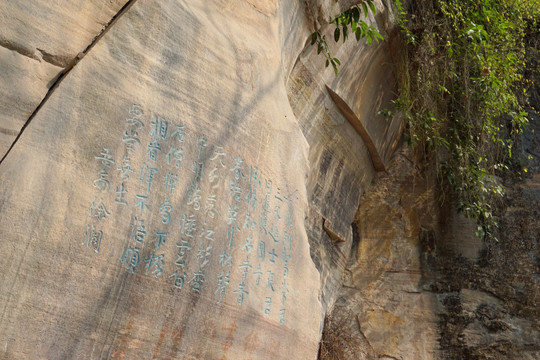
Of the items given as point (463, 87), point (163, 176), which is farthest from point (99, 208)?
point (463, 87)

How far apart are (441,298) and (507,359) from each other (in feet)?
1.90

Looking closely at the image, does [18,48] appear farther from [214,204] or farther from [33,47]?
[214,204]

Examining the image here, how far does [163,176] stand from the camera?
2.25m

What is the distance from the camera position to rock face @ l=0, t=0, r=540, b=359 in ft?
6.17

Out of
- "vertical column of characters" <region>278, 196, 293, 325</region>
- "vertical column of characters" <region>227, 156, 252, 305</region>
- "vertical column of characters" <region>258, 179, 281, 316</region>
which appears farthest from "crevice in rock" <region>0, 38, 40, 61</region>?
"vertical column of characters" <region>278, 196, 293, 325</region>

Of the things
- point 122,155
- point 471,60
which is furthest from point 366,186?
point 122,155

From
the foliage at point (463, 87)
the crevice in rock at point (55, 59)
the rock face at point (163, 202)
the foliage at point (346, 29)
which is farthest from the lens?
the foliage at point (463, 87)

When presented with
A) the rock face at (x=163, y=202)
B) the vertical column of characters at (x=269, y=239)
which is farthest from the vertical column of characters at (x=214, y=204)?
the vertical column of characters at (x=269, y=239)

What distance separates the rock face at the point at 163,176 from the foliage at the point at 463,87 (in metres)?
0.59

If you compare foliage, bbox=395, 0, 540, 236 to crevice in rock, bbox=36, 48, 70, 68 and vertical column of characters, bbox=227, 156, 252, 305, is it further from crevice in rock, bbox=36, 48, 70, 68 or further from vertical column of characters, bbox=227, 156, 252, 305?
crevice in rock, bbox=36, 48, 70, 68

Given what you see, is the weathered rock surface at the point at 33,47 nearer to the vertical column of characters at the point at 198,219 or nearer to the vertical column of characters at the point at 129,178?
the vertical column of characters at the point at 129,178

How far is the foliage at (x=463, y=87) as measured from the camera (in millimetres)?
4090

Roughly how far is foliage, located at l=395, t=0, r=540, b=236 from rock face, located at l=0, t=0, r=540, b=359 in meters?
0.59

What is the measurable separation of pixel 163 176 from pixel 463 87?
2761mm
